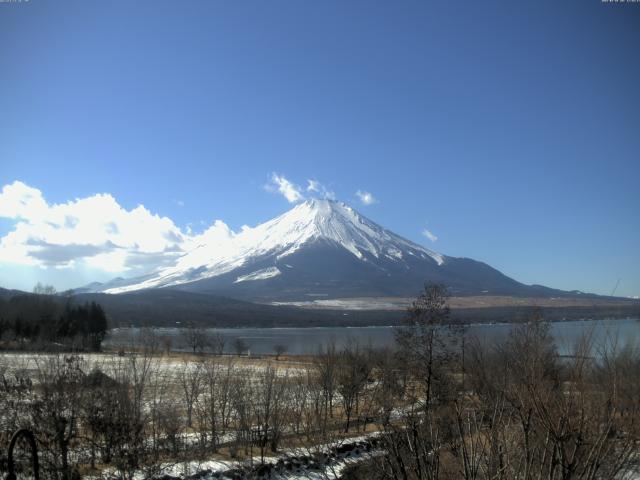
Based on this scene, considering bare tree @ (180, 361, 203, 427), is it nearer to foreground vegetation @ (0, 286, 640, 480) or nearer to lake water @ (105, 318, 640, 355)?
foreground vegetation @ (0, 286, 640, 480)

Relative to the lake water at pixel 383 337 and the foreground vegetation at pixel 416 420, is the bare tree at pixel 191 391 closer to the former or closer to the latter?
the foreground vegetation at pixel 416 420

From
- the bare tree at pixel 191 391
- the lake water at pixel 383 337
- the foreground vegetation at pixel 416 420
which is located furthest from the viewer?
A: the bare tree at pixel 191 391

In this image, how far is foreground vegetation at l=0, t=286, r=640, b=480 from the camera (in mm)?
4473

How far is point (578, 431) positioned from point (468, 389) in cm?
2025

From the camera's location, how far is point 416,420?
6777 mm

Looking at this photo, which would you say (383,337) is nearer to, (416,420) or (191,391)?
(191,391)

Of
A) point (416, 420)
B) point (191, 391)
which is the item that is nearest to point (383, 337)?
point (191, 391)

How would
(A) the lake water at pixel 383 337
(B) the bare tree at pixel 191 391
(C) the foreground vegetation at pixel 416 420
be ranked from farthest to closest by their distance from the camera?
(B) the bare tree at pixel 191 391, (A) the lake water at pixel 383 337, (C) the foreground vegetation at pixel 416 420

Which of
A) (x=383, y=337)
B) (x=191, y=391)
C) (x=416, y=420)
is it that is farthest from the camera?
(x=383, y=337)

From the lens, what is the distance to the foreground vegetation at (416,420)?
4473mm

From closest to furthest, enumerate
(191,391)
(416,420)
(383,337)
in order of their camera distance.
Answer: (416,420), (191,391), (383,337)

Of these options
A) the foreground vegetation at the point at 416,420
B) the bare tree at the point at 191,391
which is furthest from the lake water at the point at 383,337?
the bare tree at the point at 191,391

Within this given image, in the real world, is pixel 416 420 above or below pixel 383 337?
above

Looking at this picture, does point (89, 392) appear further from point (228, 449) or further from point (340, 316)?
point (340, 316)
